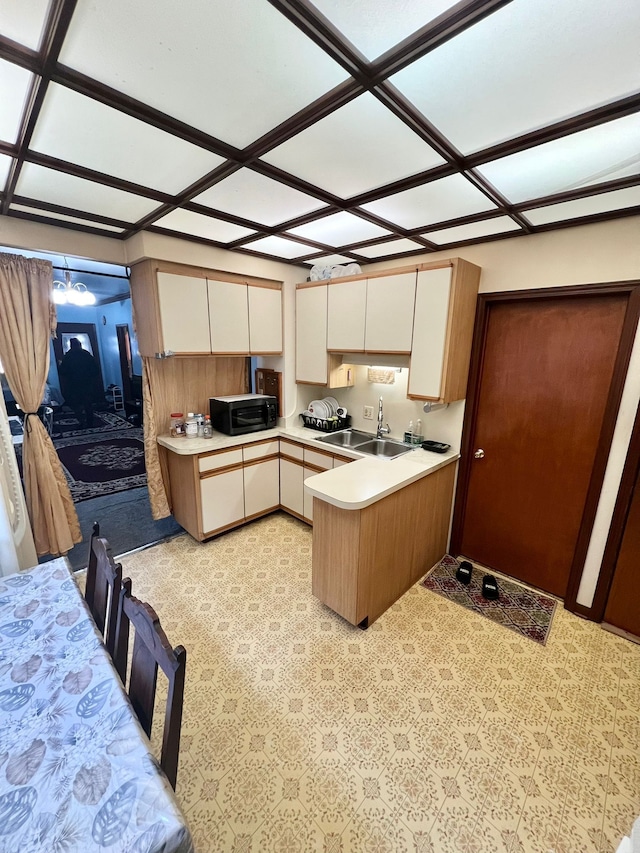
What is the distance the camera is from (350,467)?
2475 mm

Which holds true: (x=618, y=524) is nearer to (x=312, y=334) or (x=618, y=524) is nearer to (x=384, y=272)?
(x=384, y=272)

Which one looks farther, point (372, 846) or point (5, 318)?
point (5, 318)

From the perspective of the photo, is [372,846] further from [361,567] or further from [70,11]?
[70,11]

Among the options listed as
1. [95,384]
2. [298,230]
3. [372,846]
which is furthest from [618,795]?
[95,384]

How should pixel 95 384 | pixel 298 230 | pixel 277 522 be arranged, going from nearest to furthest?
pixel 298 230
pixel 277 522
pixel 95 384

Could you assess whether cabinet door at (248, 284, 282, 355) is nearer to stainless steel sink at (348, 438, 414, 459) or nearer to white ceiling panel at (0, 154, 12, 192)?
stainless steel sink at (348, 438, 414, 459)

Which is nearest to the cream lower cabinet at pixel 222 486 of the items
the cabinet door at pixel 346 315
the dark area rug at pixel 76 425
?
the cabinet door at pixel 346 315

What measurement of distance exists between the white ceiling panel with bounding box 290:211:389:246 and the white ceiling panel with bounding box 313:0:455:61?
3.68ft

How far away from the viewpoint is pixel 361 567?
206cm

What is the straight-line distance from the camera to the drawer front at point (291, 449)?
3.26 metres

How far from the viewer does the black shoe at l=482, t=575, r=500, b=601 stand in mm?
2467

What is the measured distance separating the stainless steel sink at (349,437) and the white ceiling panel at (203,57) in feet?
8.03

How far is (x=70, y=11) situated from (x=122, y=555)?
3.16 m

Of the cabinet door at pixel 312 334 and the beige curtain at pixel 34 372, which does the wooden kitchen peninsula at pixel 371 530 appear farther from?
the beige curtain at pixel 34 372
